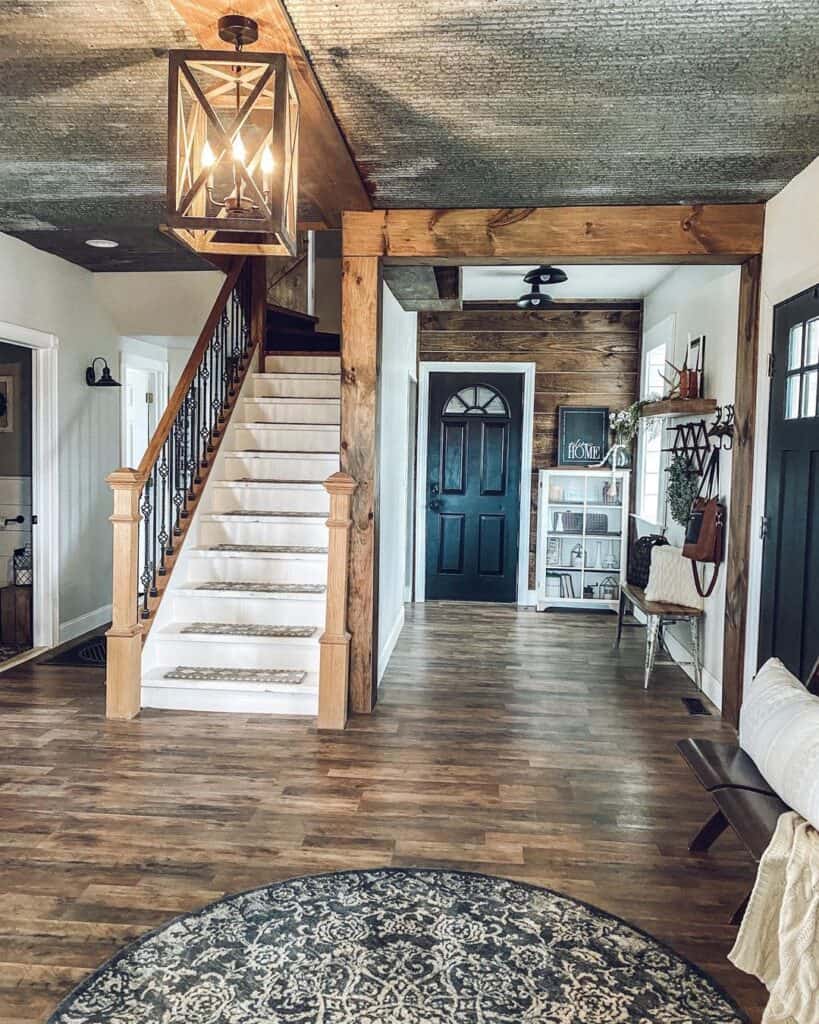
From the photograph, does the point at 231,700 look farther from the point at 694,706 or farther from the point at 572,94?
the point at 572,94

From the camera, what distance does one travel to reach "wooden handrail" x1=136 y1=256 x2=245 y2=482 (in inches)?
163

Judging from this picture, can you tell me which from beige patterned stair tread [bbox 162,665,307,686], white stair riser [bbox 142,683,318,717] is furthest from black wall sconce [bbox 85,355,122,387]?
white stair riser [bbox 142,683,318,717]

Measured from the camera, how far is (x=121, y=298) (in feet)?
19.7

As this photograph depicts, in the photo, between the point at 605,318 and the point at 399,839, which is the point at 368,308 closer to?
the point at 399,839

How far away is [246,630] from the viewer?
4375 millimetres

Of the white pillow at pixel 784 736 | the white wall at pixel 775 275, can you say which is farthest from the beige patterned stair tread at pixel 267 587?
the white pillow at pixel 784 736

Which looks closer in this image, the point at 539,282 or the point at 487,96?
the point at 487,96

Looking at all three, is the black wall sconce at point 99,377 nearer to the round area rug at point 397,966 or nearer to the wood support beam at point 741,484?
the wood support beam at point 741,484

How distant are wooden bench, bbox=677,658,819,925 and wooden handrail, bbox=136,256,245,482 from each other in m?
2.86

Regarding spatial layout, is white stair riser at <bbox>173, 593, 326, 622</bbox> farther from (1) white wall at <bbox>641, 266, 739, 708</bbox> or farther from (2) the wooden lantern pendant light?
(2) the wooden lantern pendant light

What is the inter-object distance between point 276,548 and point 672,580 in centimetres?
241

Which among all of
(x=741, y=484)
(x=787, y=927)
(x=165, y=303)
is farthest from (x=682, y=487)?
(x=165, y=303)

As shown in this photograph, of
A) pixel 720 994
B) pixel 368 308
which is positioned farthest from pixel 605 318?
pixel 720 994

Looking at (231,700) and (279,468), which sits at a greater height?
(279,468)
